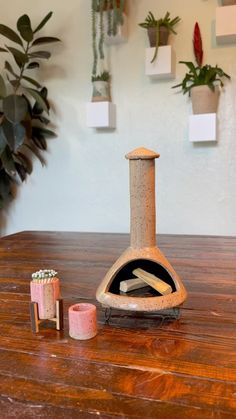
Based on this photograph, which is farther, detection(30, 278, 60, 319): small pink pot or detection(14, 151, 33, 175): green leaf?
detection(14, 151, 33, 175): green leaf

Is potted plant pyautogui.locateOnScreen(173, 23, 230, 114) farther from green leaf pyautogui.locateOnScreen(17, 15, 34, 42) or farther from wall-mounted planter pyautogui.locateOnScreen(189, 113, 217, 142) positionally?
green leaf pyautogui.locateOnScreen(17, 15, 34, 42)

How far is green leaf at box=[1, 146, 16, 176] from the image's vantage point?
2535mm

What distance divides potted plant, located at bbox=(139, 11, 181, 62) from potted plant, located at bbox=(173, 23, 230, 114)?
165 millimetres

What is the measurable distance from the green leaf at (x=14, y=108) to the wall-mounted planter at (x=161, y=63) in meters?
0.85

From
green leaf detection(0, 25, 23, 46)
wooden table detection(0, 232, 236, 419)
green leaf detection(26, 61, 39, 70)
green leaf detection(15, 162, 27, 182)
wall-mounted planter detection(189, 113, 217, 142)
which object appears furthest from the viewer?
green leaf detection(15, 162, 27, 182)

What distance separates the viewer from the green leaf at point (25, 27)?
2.40m

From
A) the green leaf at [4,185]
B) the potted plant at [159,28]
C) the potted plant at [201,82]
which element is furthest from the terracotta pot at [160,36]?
the green leaf at [4,185]

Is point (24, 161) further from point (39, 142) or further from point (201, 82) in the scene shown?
point (201, 82)

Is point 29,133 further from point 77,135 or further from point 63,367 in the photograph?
point 63,367

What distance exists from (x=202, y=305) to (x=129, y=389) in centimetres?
39

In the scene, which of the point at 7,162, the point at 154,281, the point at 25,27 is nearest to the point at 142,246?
the point at 154,281

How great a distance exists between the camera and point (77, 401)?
20.9 inches

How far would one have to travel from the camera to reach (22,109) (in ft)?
7.61

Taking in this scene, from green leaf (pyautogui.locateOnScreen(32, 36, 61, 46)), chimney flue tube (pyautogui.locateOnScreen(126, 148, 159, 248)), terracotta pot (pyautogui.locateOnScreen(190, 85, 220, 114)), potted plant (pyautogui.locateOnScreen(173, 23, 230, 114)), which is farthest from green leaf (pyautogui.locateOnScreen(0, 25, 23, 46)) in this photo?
chimney flue tube (pyautogui.locateOnScreen(126, 148, 159, 248))
